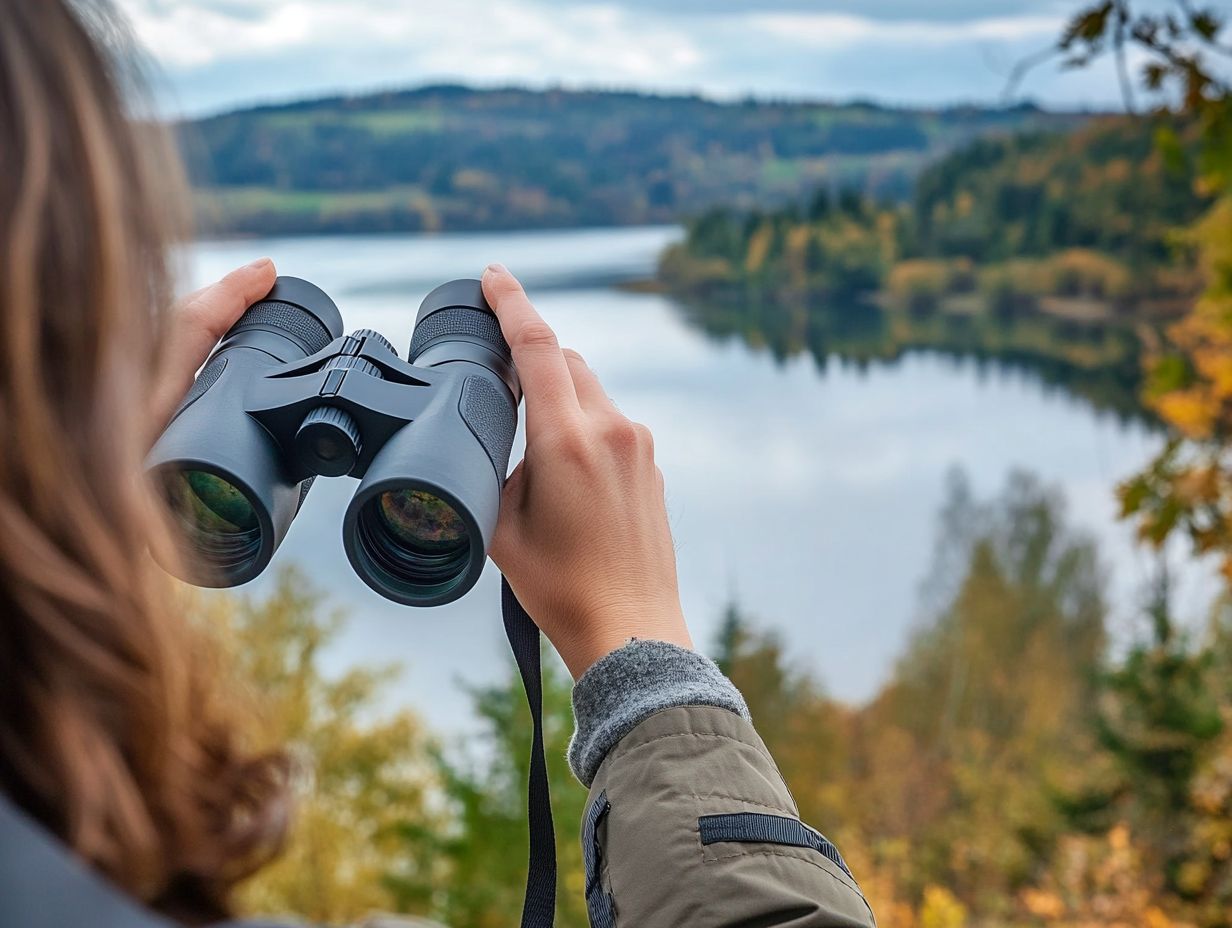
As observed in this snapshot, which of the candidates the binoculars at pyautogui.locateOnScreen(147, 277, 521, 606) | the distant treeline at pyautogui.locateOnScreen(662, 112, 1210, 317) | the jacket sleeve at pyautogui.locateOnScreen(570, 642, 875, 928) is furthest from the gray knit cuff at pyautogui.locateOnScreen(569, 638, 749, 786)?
the distant treeline at pyautogui.locateOnScreen(662, 112, 1210, 317)

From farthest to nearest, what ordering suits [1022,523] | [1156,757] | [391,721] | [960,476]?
[960,476]
[1022,523]
[391,721]
[1156,757]

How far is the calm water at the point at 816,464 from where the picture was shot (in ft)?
72.9

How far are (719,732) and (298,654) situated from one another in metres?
12.4

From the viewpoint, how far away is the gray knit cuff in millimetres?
657

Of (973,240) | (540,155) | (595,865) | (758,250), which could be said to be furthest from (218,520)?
(973,240)

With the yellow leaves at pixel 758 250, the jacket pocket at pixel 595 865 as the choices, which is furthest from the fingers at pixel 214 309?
the yellow leaves at pixel 758 250

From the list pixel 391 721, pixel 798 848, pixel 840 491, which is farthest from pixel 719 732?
pixel 840 491

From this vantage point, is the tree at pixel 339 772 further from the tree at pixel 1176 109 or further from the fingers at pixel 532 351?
the fingers at pixel 532 351

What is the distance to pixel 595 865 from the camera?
2.08 feet

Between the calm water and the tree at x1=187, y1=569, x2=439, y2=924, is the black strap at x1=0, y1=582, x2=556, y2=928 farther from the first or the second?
the calm water

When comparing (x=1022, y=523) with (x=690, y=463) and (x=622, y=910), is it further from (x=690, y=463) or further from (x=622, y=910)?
(x=622, y=910)

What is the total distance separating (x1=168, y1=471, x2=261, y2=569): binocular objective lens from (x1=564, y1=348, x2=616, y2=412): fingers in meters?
0.26

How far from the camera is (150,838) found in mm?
339

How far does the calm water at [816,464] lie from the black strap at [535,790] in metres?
16.8
